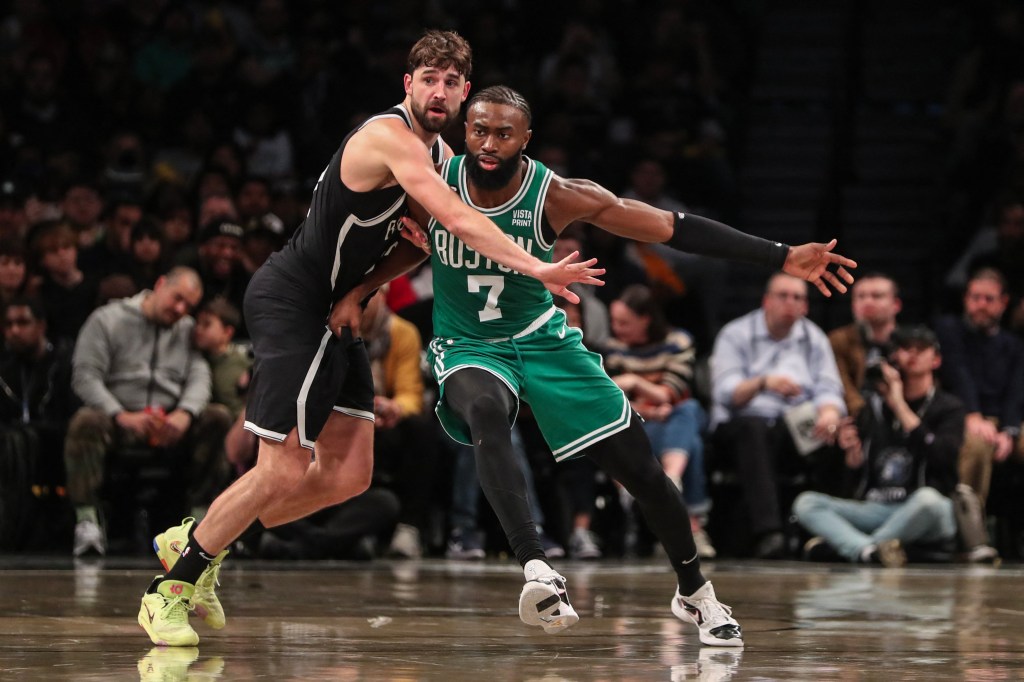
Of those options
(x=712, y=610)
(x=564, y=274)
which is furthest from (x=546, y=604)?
(x=564, y=274)

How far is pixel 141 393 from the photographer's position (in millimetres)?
8258

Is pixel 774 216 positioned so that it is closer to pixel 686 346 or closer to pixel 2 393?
pixel 686 346

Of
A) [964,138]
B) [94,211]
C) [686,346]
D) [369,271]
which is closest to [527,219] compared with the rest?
[369,271]

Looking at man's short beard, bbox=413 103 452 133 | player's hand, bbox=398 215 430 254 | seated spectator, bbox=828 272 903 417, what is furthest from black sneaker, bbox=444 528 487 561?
man's short beard, bbox=413 103 452 133

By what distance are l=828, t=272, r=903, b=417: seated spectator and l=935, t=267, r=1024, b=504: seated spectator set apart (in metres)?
0.31

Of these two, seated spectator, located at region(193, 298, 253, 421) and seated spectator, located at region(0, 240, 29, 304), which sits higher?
seated spectator, located at region(0, 240, 29, 304)

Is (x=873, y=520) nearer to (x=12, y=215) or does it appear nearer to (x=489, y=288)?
(x=489, y=288)

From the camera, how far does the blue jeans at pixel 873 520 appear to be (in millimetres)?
8062

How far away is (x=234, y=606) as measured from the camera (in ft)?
18.6

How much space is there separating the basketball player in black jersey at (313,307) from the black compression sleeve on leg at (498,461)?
0.44 m

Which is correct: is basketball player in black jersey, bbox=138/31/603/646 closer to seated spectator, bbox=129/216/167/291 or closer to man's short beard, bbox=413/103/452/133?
man's short beard, bbox=413/103/452/133

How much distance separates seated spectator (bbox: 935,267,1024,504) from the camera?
873cm

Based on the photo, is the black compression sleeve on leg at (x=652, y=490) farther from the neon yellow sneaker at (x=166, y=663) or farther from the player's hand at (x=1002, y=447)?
the player's hand at (x=1002, y=447)

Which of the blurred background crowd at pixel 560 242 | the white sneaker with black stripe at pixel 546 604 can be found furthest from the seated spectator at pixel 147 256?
the white sneaker with black stripe at pixel 546 604
